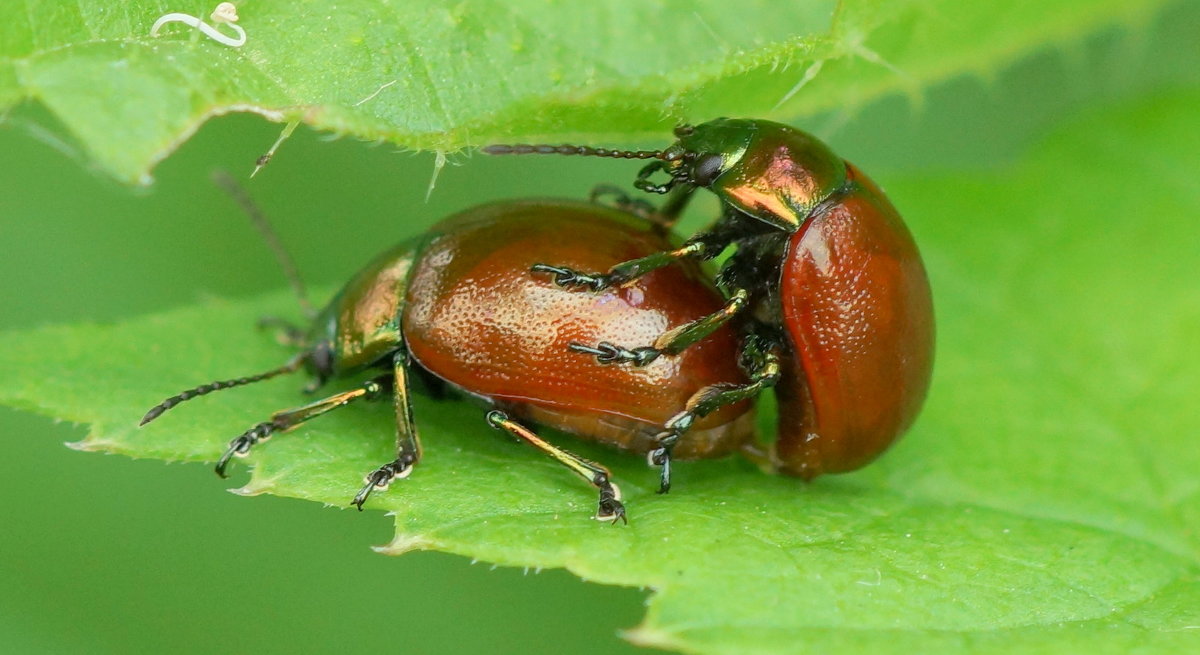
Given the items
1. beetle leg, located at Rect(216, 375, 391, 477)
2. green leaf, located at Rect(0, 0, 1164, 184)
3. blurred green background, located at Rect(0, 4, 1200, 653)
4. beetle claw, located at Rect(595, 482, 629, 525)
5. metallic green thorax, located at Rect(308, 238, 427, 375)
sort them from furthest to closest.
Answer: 1. blurred green background, located at Rect(0, 4, 1200, 653)
2. metallic green thorax, located at Rect(308, 238, 427, 375)
3. beetle leg, located at Rect(216, 375, 391, 477)
4. beetle claw, located at Rect(595, 482, 629, 525)
5. green leaf, located at Rect(0, 0, 1164, 184)

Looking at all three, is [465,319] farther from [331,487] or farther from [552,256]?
[331,487]

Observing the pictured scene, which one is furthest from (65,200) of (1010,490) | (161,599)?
(1010,490)

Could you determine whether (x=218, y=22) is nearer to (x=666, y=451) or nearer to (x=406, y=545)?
(x=406, y=545)

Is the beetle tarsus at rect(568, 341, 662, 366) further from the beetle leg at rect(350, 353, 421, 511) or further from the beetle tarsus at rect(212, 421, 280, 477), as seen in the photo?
the beetle tarsus at rect(212, 421, 280, 477)

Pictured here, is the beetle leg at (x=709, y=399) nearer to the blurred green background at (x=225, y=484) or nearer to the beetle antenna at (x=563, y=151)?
the beetle antenna at (x=563, y=151)

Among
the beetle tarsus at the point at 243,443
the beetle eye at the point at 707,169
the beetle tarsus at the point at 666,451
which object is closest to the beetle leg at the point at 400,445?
the beetle tarsus at the point at 243,443

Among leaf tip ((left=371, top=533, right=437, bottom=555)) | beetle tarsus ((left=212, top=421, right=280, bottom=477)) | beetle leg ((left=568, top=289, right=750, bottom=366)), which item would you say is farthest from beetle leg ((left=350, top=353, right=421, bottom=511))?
beetle leg ((left=568, top=289, right=750, bottom=366))

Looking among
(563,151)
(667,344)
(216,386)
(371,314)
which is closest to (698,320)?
(667,344)

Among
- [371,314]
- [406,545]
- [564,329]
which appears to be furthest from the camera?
[371,314]
